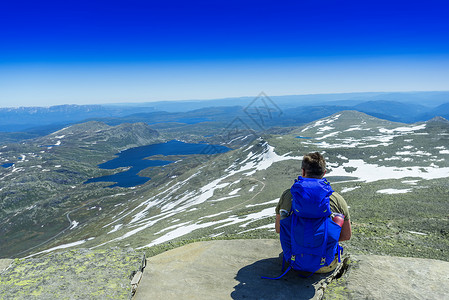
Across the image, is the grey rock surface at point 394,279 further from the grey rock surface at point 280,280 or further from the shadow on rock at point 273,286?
the shadow on rock at point 273,286

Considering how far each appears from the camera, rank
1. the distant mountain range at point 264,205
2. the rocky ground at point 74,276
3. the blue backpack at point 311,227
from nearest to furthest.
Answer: the blue backpack at point 311,227 < the rocky ground at point 74,276 < the distant mountain range at point 264,205

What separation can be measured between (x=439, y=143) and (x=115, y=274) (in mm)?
145340

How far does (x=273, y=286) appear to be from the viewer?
26.7 feet

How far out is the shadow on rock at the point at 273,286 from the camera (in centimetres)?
764

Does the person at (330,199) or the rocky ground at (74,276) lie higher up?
the person at (330,199)

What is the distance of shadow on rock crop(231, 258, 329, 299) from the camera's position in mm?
7641

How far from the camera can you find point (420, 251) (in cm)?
1677

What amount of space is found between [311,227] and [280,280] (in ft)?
8.37

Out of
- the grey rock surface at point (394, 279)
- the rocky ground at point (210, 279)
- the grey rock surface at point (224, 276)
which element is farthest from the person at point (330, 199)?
the grey rock surface at point (224, 276)

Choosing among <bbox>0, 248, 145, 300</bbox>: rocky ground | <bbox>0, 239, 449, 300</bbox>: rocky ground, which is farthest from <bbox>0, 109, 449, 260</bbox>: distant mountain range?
<bbox>0, 248, 145, 300</bbox>: rocky ground

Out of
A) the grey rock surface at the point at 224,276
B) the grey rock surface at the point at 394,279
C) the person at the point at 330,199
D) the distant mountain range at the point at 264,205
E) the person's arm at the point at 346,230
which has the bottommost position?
the distant mountain range at the point at 264,205

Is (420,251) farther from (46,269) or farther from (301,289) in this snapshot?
(46,269)

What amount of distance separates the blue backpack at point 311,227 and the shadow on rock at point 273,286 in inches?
21.4

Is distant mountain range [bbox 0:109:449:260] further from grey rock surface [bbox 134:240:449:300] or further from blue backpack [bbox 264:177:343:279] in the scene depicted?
blue backpack [bbox 264:177:343:279]
